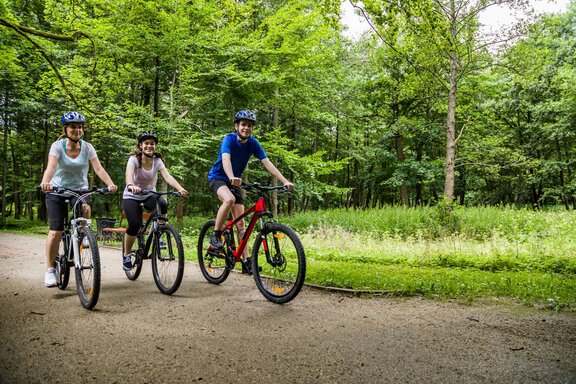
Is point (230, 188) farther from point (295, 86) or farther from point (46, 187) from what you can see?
point (295, 86)

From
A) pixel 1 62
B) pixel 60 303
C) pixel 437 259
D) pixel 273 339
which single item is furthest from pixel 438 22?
pixel 1 62

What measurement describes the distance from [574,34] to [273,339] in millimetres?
29999

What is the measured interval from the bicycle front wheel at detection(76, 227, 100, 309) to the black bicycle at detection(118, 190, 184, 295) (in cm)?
90

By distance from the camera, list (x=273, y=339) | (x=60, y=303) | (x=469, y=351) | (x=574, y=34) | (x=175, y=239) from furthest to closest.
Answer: (x=574, y=34) < (x=175, y=239) < (x=60, y=303) < (x=273, y=339) < (x=469, y=351)

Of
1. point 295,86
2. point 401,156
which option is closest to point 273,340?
point 295,86

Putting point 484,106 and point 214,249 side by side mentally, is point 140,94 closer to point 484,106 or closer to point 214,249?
point 214,249

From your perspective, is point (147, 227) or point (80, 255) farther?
point (147, 227)

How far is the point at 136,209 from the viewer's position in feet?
17.6

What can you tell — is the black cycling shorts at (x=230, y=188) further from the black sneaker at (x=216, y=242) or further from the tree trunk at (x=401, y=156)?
Answer: the tree trunk at (x=401, y=156)

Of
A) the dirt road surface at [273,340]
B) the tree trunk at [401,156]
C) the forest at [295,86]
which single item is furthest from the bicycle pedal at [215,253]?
the tree trunk at [401,156]

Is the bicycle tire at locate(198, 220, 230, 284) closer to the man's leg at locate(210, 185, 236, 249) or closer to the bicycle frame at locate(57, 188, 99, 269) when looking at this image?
the man's leg at locate(210, 185, 236, 249)

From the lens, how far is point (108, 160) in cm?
2134

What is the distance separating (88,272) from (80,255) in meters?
0.31

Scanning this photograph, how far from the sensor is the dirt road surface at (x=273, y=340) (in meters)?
2.66
